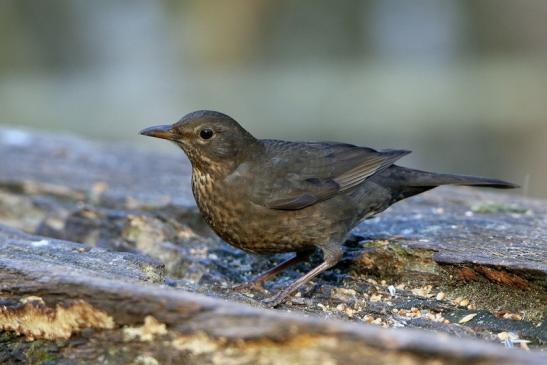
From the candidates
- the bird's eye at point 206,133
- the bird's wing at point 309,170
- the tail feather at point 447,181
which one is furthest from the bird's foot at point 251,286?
the tail feather at point 447,181

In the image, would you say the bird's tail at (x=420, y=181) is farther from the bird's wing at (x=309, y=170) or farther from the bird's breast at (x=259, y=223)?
the bird's breast at (x=259, y=223)

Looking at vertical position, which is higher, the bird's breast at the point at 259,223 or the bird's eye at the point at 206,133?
the bird's eye at the point at 206,133

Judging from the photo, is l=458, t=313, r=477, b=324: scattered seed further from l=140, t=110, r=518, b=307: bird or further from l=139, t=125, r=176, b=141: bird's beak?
l=139, t=125, r=176, b=141: bird's beak

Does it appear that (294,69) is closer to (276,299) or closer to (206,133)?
(206,133)

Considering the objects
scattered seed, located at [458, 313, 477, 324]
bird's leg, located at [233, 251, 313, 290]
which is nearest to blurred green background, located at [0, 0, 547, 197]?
bird's leg, located at [233, 251, 313, 290]

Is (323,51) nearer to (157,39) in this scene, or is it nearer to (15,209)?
(157,39)

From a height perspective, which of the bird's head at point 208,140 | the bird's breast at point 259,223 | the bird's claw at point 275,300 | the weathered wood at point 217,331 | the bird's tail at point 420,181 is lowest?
the bird's claw at point 275,300

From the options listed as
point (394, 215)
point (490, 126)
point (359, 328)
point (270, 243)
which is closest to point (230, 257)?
point (270, 243)

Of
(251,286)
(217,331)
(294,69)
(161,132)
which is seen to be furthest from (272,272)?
(294,69)

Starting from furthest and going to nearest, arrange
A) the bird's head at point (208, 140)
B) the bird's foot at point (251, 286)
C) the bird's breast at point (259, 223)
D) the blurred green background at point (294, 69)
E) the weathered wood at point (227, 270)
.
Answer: the blurred green background at point (294, 69), the bird's head at point (208, 140), the bird's breast at point (259, 223), the bird's foot at point (251, 286), the weathered wood at point (227, 270)
